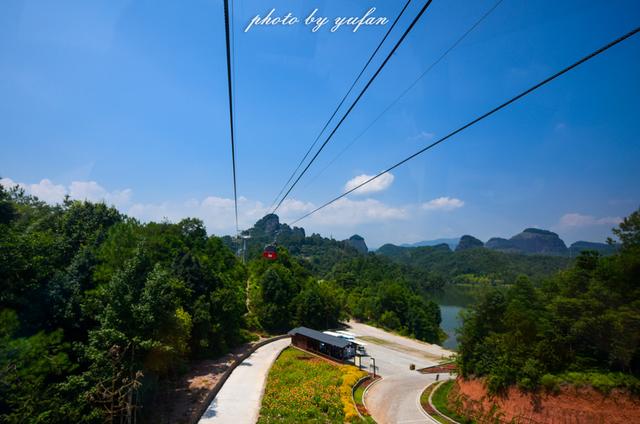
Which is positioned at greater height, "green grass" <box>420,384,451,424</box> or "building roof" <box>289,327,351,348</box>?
"building roof" <box>289,327,351,348</box>

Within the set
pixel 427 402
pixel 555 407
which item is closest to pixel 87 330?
pixel 427 402

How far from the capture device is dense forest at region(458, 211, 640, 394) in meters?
13.5

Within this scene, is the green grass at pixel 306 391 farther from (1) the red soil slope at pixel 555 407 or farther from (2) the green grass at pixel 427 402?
(1) the red soil slope at pixel 555 407

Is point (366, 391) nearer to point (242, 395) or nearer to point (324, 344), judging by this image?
point (242, 395)

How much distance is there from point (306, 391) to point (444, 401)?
830cm

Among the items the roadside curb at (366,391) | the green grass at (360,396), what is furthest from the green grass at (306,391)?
the roadside curb at (366,391)

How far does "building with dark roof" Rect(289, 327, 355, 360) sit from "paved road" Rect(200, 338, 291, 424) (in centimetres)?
349

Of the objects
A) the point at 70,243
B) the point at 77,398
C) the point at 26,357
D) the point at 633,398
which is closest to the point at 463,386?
the point at 633,398

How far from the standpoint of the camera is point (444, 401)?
19.4 metres

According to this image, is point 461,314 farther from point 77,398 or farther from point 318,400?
point 77,398

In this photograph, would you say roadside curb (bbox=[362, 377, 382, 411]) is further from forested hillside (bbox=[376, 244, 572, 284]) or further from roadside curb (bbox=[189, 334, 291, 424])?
forested hillside (bbox=[376, 244, 572, 284])

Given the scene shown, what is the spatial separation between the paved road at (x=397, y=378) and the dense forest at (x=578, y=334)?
399 centimetres

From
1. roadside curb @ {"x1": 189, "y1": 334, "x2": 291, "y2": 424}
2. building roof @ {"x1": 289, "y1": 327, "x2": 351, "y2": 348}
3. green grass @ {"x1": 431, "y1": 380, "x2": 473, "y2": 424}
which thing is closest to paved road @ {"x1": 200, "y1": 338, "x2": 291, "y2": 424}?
roadside curb @ {"x1": 189, "y1": 334, "x2": 291, "y2": 424}

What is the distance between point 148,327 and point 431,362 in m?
23.6
